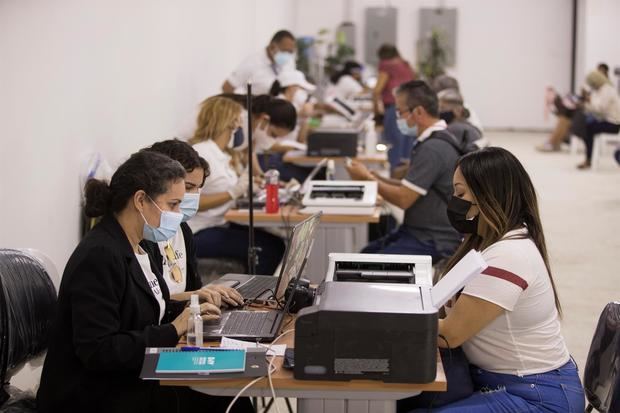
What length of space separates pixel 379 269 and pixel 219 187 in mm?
1944

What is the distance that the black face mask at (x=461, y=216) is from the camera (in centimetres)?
286

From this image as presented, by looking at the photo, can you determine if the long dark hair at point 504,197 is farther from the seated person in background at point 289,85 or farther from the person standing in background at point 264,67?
the person standing in background at point 264,67

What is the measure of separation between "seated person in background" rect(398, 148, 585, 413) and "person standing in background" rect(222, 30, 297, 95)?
15.7 ft

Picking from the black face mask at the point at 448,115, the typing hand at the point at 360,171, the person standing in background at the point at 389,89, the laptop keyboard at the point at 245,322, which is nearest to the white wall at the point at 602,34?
the person standing in background at the point at 389,89

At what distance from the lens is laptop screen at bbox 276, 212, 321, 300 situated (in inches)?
103

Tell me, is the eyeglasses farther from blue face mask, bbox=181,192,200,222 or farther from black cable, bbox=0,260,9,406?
black cable, bbox=0,260,9,406

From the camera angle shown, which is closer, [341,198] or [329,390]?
[329,390]

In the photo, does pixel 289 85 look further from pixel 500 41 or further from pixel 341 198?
pixel 500 41

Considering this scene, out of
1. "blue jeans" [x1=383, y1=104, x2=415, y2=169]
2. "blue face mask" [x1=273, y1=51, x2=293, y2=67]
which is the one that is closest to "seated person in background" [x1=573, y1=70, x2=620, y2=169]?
"blue jeans" [x1=383, y1=104, x2=415, y2=169]

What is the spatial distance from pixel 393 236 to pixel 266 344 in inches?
90.5

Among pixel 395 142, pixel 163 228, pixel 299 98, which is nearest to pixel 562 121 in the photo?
pixel 395 142

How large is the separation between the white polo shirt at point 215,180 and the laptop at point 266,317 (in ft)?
6.26

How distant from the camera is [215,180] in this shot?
4777 mm

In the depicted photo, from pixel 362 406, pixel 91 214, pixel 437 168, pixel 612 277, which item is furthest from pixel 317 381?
pixel 612 277
